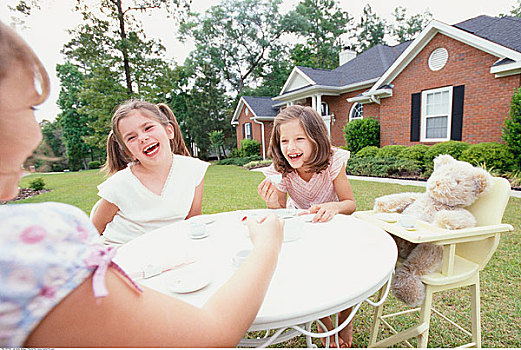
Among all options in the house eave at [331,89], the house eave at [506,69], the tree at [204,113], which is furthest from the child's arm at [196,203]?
the tree at [204,113]

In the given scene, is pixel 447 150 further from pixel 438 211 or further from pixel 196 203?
pixel 196 203

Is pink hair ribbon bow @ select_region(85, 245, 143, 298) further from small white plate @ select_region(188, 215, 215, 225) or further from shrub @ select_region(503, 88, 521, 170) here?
shrub @ select_region(503, 88, 521, 170)

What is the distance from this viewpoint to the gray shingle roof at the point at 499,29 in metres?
8.00

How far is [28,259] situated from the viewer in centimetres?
47

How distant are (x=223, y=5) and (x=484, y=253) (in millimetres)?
32098

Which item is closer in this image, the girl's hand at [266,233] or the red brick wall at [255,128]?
the girl's hand at [266,233]

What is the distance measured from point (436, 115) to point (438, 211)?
898cm

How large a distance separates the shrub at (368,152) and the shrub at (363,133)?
2.19 ft

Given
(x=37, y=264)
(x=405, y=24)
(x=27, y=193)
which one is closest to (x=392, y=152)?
(x=37, y=264)

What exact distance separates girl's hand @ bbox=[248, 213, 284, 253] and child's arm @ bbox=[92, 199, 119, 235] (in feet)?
5.53

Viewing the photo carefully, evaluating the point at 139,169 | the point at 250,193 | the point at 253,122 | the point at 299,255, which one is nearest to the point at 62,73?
the point at 253,122

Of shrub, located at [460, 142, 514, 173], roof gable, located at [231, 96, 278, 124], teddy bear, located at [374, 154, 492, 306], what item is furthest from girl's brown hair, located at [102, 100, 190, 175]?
roof gable, located at [231, 96, 278, 124]

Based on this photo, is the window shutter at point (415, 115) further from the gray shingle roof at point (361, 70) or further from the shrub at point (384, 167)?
the gray shingle roof at point (361, 70)

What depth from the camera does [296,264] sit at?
1280 mm
